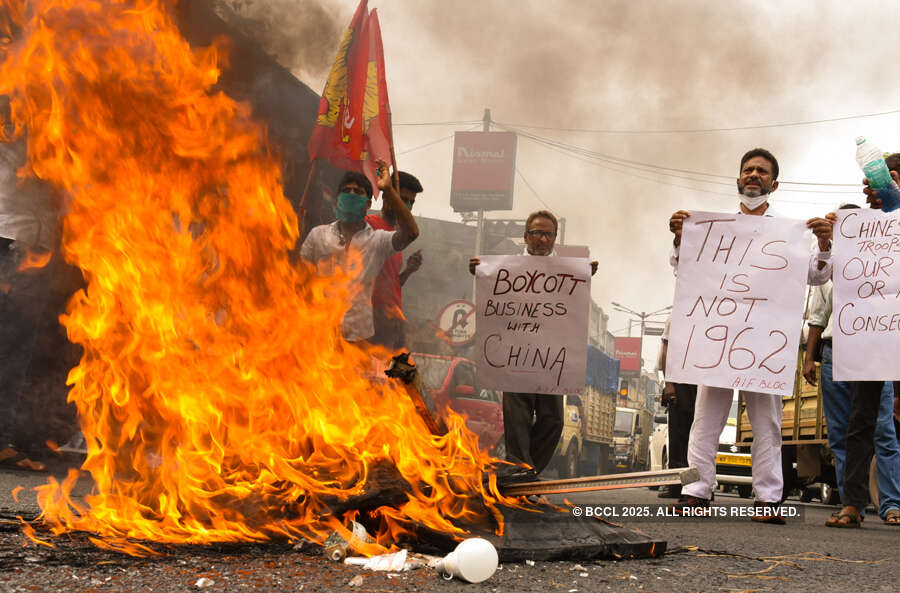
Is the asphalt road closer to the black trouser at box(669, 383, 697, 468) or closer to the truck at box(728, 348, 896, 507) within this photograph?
the black trouser at box(669, 383, 697, 468)

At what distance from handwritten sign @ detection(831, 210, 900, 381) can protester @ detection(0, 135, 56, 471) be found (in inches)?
232

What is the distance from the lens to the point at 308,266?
583 centimetres

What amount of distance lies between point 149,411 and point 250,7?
13.2 ft

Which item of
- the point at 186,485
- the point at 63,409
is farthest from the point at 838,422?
the point at 63,409

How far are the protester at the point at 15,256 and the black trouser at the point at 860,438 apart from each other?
6225 mm

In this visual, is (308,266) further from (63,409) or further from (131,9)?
(63,409)

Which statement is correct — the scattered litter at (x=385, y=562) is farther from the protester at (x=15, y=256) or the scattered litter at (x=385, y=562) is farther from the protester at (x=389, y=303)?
the protester at (x=15, y=256)

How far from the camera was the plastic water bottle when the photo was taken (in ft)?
18.4

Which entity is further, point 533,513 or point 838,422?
point 838,422

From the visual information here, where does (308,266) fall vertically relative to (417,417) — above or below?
above

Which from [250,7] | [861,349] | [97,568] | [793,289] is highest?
[250,7]

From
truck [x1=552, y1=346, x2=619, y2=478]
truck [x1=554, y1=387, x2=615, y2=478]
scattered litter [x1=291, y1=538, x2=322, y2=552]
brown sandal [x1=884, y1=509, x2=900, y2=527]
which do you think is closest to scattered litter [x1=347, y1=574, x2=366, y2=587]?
scattered litter [x1=291, y1=538, x2=322, y2=552]

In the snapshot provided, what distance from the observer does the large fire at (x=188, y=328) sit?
11.8 feet

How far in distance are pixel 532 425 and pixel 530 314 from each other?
908mm
